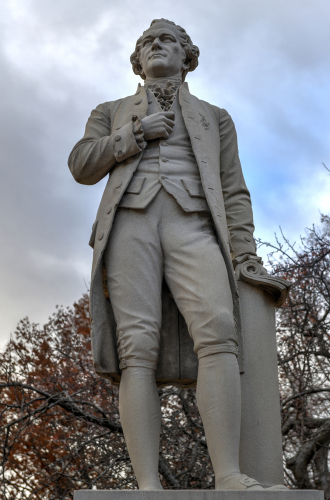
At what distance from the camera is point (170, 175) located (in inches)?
146

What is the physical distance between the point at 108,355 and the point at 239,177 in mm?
1515

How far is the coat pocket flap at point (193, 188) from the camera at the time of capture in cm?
366

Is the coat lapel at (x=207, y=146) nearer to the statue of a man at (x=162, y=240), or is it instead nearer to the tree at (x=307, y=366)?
the statue of a man at (x=162, y=240)

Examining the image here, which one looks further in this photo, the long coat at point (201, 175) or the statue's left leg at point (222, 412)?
the long coat at point (201, 175)

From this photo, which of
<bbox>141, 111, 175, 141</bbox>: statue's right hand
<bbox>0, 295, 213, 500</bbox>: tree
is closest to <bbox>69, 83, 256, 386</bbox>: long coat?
<bbox>141, 111, 175, 141</bbox>: statue's right hand

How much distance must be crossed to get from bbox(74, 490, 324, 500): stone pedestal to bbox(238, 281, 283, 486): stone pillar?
608mm

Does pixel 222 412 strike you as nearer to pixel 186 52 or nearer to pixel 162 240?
pixel 162 240

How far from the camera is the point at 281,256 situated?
923 cm

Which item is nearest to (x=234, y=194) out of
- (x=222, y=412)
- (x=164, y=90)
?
(x=164, y=90)

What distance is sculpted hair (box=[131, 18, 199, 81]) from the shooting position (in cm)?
441

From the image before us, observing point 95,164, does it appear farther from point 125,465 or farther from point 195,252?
point 125,465

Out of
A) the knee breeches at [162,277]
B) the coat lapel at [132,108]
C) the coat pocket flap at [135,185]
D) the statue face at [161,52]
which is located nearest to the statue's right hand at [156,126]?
the coat lapel at [132,108]

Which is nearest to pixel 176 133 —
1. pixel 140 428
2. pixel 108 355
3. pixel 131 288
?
pixel 131 288

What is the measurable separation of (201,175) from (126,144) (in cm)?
48
